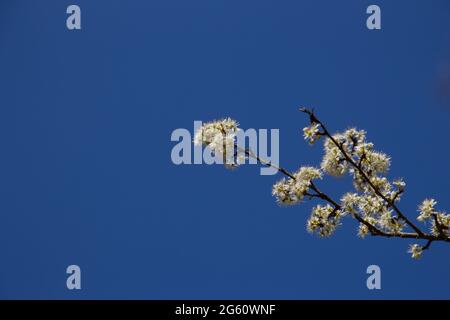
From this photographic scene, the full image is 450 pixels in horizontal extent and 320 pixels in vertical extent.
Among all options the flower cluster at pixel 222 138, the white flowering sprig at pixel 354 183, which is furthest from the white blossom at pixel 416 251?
the flower cluster at pixel 222 138

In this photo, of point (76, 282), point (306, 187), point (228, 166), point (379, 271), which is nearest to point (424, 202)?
point (306, 187)

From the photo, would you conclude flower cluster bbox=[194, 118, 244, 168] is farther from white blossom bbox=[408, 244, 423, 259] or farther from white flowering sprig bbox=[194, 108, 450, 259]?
white blossom bbox=[408, 244, 423, 259]

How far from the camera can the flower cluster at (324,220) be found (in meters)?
5.82

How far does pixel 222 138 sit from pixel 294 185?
3.36 ft

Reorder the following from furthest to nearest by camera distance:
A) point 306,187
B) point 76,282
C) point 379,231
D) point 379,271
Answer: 1. point 76,282
2. point 379,271
3. point 306,187
4. point 379,231

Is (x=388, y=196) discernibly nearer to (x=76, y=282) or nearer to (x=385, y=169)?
(x=385, y=169)

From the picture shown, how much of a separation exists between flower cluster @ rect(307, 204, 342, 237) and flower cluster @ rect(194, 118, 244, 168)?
1.19 metres

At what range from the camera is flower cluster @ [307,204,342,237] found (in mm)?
5816

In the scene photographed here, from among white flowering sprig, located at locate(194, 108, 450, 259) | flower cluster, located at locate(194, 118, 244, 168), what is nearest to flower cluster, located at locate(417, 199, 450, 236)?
white flowering sprig, located at locate(194, 108, 450, 259)

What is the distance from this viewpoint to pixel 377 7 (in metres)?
10.4

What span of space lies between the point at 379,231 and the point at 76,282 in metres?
7.09

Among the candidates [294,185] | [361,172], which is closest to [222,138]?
[294,185]

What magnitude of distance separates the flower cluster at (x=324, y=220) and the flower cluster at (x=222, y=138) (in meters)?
1.19

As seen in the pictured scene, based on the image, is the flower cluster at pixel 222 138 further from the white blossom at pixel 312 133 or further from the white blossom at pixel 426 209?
the white blossom at pixel 426 209
